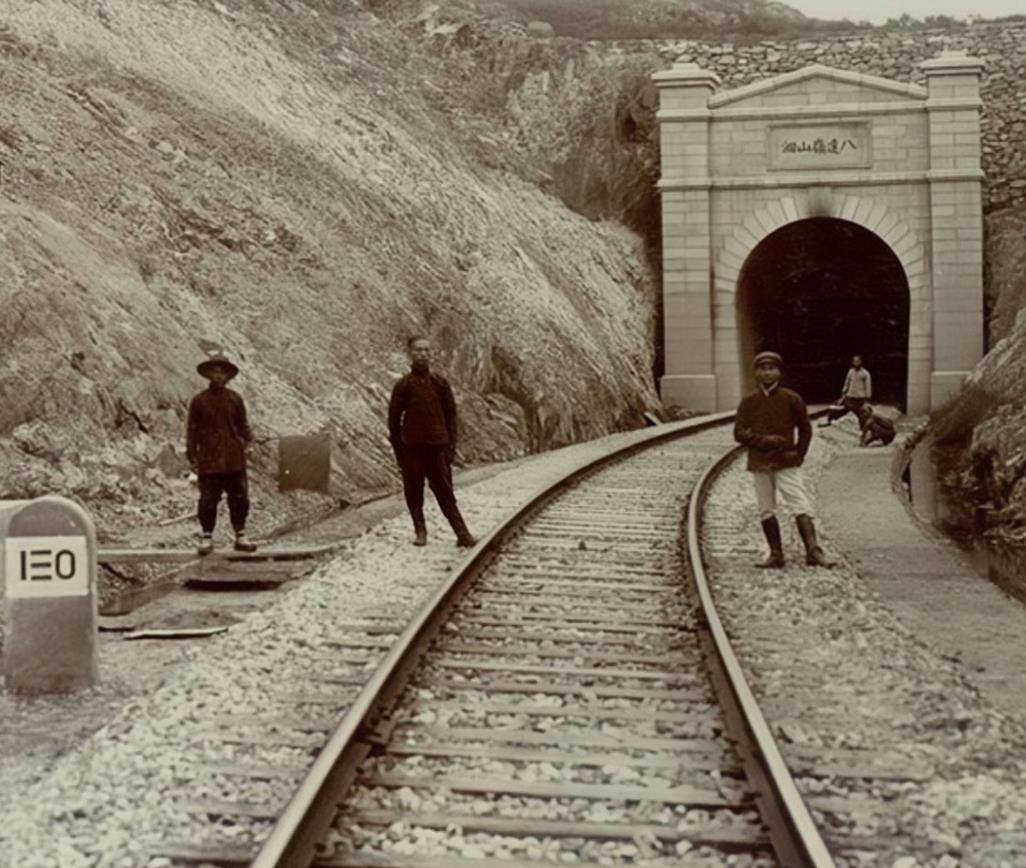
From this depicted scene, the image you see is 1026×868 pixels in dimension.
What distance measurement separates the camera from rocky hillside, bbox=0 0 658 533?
12.2 metres

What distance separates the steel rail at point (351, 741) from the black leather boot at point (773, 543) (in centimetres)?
221

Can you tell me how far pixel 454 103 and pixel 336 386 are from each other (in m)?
17.8

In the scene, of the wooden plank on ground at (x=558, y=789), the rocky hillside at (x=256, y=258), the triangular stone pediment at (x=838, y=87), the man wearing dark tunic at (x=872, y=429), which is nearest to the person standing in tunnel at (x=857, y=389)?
the man wearing dark tunic at (x=872, y=429)

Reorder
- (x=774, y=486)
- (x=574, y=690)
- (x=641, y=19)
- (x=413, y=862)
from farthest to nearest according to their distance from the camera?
1. (x=641, y=19)
2. (x=774, y=486)
3. (x=574, y=690)
4. (x=413, y=862)

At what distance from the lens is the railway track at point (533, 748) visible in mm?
4336

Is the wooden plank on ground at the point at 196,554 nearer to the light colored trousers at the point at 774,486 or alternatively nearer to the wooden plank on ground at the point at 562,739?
the light colored trousers at the point at 774,486

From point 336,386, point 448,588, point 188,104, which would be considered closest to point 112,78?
point 188,104

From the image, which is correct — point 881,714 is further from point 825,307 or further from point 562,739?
point 825,307

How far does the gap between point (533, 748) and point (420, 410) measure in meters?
5.11

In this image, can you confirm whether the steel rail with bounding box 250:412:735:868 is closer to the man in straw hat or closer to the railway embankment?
the railway embankment

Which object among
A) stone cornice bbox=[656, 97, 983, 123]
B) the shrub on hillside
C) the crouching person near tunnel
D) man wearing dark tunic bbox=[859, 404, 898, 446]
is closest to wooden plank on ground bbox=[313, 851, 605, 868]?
the crouching person near tunnel

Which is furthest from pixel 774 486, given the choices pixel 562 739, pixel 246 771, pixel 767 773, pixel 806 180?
pixel 806 180

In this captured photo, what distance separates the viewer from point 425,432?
10.2 m

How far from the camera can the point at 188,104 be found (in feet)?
64.6
